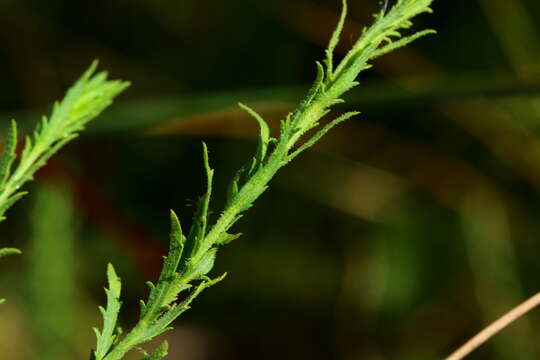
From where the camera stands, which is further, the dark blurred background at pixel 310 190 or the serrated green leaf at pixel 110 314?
the dark blurred background at pixel 310 190

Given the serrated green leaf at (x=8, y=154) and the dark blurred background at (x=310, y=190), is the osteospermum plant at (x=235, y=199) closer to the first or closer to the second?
the serrated green leaf at (x=8, y=154)

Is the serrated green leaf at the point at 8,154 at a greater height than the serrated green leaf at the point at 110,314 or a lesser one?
greater

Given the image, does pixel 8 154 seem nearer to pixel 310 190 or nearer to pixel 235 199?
pixel 235 199

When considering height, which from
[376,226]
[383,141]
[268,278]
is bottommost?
[268,278]

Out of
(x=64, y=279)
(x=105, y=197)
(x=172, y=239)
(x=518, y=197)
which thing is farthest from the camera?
(x=518, y=197)

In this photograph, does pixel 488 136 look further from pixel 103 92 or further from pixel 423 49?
pixel 103 92

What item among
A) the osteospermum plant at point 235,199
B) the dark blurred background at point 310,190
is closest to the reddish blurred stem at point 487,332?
the osteospermum plant at point 235,199

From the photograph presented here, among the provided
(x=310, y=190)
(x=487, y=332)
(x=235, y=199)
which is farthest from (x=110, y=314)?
(x=310, y=190)

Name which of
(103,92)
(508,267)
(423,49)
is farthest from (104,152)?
(103,92)
